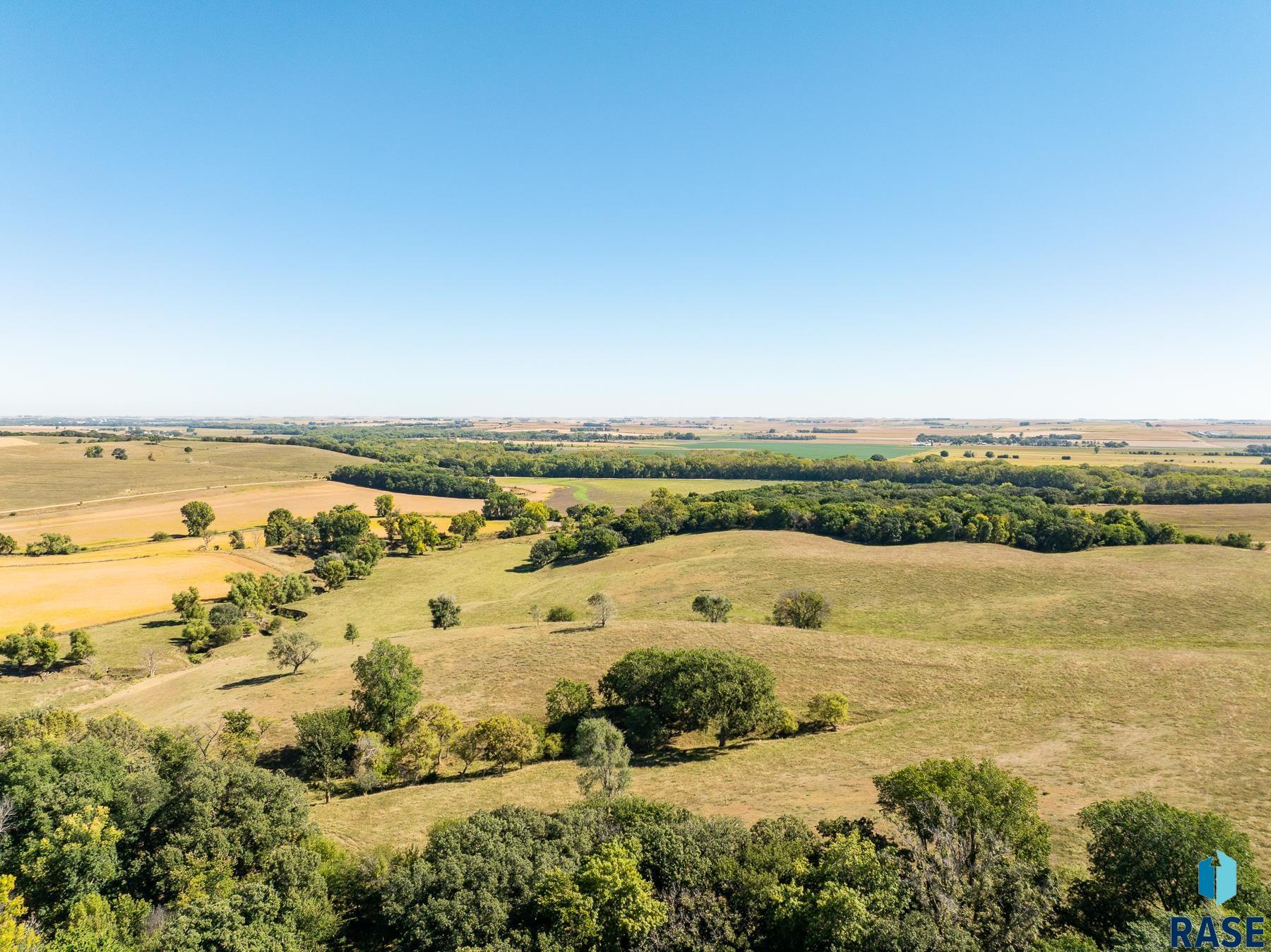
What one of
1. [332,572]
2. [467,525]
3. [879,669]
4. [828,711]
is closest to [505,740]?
[828,711]

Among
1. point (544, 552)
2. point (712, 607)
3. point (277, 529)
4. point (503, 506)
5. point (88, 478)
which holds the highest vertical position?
point (88, 478)

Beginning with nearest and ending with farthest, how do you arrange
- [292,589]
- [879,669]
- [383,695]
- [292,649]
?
[383,695]
[879,669]
[292,649]
[292,589]

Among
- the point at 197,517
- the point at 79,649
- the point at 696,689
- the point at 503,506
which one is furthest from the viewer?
the point at 503,506

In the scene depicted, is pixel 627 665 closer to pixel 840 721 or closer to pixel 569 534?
pixel 840 721

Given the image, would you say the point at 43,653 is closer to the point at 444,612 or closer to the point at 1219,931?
the point at 444,612

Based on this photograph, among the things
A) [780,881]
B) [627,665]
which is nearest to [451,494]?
[627,665]

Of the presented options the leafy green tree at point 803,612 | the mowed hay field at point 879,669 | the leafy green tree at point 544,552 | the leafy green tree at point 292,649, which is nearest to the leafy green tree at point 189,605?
the mowed hay field at point 879,669
